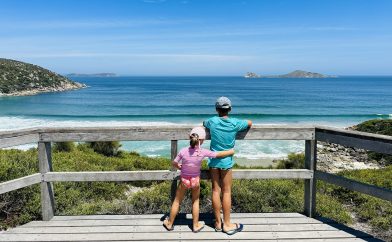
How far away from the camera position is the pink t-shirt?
4215mm

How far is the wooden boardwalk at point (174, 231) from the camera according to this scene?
4.20 meters

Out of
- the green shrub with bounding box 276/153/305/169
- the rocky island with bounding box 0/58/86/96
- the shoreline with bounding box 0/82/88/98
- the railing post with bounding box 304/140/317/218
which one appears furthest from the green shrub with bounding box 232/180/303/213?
the rocky island with bounding box 0/58/86/96

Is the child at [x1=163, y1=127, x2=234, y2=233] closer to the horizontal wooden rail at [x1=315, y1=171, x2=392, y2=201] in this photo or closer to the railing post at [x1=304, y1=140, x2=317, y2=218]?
the railing post at [x1=304, y1=140, x2=317, y2=218]

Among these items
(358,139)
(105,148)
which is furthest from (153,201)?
(105,148)

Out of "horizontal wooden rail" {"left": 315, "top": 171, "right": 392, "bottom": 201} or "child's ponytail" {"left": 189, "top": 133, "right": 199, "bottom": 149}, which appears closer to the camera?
"horizontal wooden rail" {"left": 315, "top": 171, "right": 392, "bottom": 201}

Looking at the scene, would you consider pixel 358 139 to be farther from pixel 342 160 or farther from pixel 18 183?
pixel 342 160

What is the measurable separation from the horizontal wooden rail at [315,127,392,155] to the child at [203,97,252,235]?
1.09 meters

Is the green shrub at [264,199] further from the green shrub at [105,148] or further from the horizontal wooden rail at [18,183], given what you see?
the green shrub at [105,148]

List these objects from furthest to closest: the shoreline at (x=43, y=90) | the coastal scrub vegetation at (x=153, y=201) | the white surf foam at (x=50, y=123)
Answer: the shoreline at (x=43, y=90)
the white surf foam at (x=50, y=123)
the coastal scrub vegetation at (x=153, y=201)

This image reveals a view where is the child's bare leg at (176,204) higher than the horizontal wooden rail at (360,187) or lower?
lower

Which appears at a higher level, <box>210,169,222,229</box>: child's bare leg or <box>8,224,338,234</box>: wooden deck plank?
<box>210,169,222,229</box>: child's bare leg

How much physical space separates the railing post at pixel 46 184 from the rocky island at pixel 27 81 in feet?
264

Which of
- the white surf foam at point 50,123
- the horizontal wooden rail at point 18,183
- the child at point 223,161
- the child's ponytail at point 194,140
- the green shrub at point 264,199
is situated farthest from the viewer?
the white surf foam at point 50,123

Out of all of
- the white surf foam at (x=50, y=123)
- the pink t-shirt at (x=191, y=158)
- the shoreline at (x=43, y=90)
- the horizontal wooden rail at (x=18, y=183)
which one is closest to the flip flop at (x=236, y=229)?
the pink t-shirt at (x=191, y=158)
